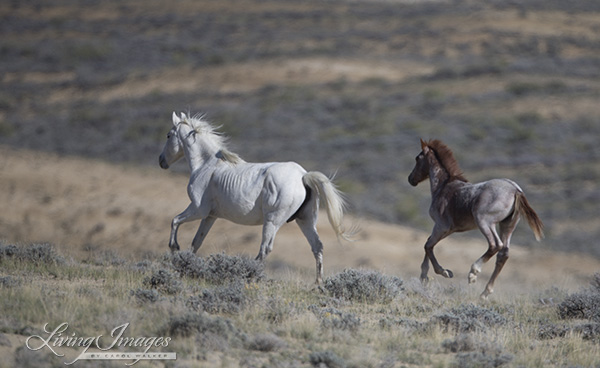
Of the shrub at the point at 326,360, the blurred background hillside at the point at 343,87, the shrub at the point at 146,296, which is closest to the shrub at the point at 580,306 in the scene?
the shrub at the point at 326,360

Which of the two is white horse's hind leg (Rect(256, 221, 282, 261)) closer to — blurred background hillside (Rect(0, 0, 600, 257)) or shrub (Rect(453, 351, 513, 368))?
shrub (Rect(453, 351, 513, 368))

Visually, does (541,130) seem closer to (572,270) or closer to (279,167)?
(572,270)

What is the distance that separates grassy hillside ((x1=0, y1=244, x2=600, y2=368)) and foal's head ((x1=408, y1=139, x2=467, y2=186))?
190cm

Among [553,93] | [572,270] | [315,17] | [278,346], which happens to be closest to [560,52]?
[553,93]

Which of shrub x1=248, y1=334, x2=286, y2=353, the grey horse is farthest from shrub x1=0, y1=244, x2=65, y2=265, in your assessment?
the grey horse

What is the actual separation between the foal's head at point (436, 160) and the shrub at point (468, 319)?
9.80 ft

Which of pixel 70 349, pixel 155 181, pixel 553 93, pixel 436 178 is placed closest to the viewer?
pixel 70 349

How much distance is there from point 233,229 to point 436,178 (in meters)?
10.5

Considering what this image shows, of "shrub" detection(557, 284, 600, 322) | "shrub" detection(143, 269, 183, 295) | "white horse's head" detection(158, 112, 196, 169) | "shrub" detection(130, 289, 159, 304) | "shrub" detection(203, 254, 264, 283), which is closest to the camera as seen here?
"shrub" detection(130, 289, 159, 304)

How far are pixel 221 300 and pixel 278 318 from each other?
786 millimetres

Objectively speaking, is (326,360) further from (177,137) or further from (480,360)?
(177,137)

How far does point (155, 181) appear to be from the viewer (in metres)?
24.0

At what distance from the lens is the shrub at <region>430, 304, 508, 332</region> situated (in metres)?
7.97

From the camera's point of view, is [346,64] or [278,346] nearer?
[278,346]
